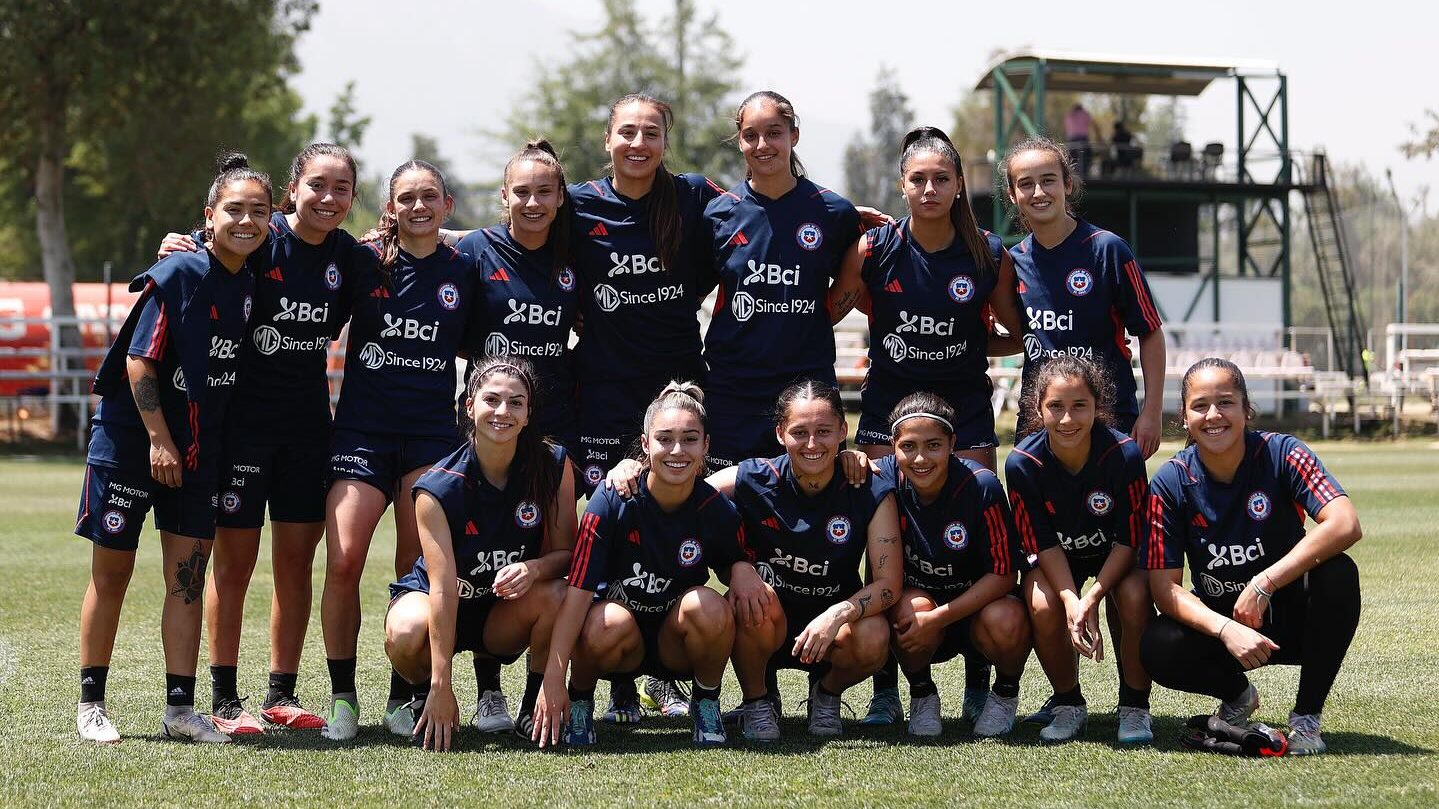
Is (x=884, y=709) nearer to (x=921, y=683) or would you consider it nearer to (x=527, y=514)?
(x=921, y=683)

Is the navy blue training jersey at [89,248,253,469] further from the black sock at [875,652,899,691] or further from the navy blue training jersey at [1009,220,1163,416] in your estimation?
the navy blue training jersey at [1009,220,1163,416]

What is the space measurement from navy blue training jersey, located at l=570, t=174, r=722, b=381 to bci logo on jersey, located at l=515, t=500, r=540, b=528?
2.78 ft

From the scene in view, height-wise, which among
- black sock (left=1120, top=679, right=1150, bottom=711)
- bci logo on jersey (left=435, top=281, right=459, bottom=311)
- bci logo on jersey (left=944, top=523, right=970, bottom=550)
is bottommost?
black sock (left=1120, top=679, right=1150, bottom=711)

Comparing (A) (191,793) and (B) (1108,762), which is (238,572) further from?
(B) (1108,762)

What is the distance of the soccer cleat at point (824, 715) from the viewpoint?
17.3 feet

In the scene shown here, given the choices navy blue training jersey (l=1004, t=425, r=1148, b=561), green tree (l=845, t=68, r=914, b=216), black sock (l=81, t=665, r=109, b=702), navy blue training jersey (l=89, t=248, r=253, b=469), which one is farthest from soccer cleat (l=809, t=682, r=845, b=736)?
green tree (l=845, t=68, r=914, b=216)

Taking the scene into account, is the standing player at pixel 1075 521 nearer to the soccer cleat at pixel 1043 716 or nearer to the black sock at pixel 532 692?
the soccer cleat at pixel 1043 716

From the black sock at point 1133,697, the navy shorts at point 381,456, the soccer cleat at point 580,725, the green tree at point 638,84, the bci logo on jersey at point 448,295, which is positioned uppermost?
the green tree at point 638,84

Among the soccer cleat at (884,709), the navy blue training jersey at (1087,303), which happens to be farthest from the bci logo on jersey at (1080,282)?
the soccer cleat at (884,709)

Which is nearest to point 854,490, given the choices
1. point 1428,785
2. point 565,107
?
point 1428,785

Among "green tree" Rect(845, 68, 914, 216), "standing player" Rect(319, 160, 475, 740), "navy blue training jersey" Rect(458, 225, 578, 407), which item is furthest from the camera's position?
"green tree" Rect(845, 68, 914, 216)

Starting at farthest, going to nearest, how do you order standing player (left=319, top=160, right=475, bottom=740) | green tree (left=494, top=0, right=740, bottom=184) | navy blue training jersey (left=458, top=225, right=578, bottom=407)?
green tree (left=494, top=0, right=740, bottom=184) < navy blue training jersey (left=458, top=225, right=578, bottom=407) < standing player (left=319, top=160, right=475, bottom=740)

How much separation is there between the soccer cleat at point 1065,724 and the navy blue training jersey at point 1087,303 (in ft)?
3.80

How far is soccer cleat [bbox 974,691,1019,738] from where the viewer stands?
515 centimetres
